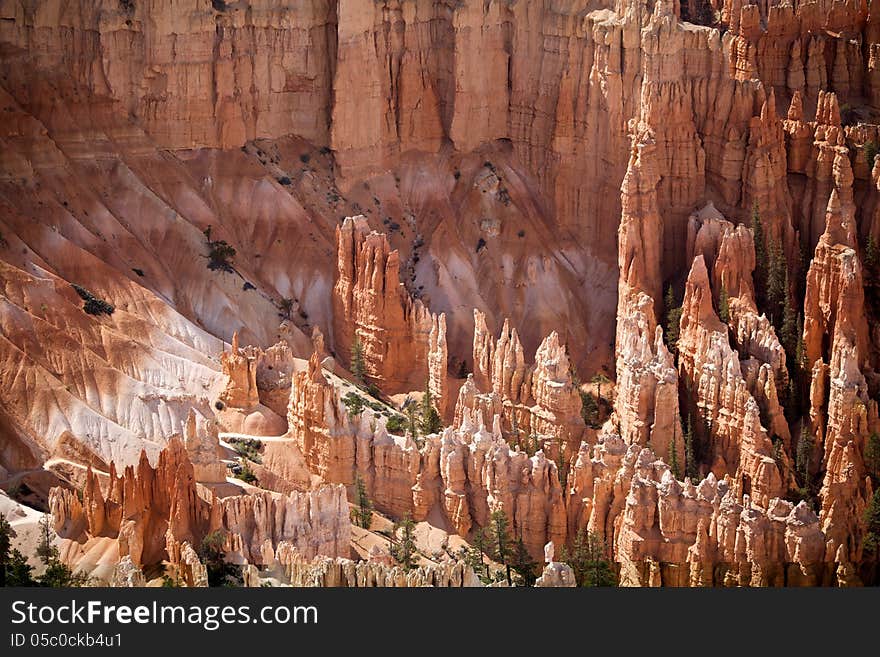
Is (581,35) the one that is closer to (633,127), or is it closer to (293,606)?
(633,127)

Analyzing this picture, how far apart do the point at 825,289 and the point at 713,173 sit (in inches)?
235

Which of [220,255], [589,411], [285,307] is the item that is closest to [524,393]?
[589,411]

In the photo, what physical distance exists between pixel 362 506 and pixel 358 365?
8.55 meters

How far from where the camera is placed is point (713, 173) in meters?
63.1

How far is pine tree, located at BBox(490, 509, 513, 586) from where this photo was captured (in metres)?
53.4

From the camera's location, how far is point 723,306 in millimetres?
60125

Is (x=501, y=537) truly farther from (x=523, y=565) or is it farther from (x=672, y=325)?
(x=672, y=325)

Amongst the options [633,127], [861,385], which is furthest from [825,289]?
[633,127]

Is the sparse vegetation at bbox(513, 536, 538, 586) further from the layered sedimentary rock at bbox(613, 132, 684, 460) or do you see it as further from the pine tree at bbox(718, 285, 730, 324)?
the pine tree at bbox(718, 285, 730, 324)

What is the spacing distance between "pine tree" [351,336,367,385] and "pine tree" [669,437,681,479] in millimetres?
9571

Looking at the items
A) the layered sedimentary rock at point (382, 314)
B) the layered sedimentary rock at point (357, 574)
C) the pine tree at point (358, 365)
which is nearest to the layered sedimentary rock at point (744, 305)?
the layered sedimentary rock at point (382, 314)

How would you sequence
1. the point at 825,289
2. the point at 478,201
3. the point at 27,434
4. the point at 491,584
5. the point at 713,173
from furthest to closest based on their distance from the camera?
the point at 478,201 → the point at 713,173 → the point at 825,289 → the point at 27,434 → the point at 491,584

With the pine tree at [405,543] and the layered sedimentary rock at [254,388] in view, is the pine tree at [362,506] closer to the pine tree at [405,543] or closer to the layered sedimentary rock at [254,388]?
the pine tree at [405,543]

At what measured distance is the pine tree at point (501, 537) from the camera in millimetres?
53406
